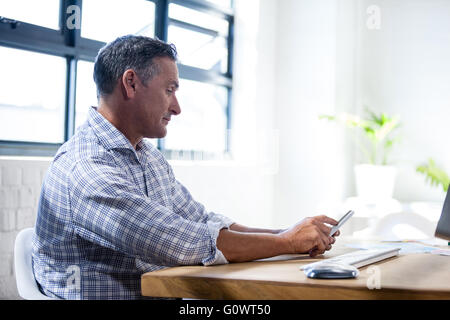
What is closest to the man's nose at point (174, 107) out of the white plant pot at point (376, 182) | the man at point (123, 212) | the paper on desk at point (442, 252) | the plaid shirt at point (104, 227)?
the man at point (123, 212)

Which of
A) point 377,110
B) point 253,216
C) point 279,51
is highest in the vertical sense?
point 279,51

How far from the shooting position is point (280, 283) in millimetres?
1058

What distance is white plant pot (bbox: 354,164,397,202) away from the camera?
481 centimetres

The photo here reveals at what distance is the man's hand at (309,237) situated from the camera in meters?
1.40

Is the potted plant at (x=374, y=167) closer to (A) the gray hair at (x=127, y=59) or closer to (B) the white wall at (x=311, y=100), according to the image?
(B) the white wall at (x=311, y=100)

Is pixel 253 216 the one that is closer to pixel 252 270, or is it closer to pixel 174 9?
pixel 174 9

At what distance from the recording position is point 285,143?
17.2 feet

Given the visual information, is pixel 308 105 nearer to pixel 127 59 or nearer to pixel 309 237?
pixel 127 59

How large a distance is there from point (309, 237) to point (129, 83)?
70cm

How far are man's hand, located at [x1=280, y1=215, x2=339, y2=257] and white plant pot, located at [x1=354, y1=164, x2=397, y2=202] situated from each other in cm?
343

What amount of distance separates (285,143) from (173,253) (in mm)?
4076

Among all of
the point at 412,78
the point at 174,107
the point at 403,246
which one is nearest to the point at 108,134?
the point at 174,107

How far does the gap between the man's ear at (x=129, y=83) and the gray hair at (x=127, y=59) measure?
0.01 metres
